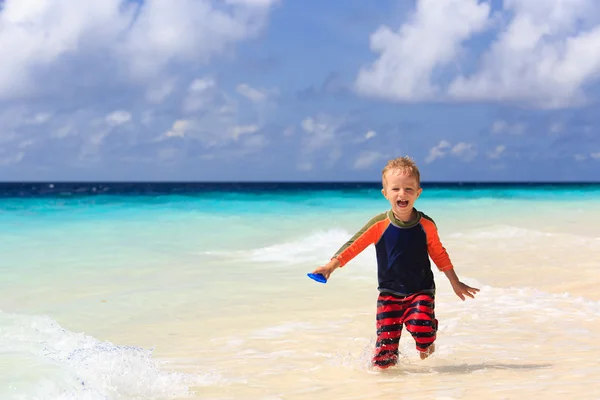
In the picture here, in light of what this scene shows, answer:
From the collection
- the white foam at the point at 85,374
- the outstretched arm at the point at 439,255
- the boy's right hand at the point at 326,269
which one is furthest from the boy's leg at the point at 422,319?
the white foam at the point at 85,374

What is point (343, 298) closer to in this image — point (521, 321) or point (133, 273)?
point (521, 321)

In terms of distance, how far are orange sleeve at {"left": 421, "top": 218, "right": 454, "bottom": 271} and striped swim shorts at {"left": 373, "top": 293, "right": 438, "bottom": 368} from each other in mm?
256

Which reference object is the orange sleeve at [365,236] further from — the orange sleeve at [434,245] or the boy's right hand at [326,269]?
the orange sleeve at [434,245]

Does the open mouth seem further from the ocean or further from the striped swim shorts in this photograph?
the ocean

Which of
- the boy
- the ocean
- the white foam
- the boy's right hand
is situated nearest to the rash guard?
the boy

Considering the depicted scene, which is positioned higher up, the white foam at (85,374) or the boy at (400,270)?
the boy at (400,270)

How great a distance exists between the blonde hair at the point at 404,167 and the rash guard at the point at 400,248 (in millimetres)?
277

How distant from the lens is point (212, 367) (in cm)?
483

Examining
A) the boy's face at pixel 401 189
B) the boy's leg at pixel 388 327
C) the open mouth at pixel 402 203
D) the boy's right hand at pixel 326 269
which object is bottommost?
the boy's leg at pixel 388 327

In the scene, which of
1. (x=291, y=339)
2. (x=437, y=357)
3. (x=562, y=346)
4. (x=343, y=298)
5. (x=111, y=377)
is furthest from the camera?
(x=343, y=298)

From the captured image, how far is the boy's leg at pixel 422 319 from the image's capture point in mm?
4316

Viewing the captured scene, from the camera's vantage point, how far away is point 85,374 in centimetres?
411

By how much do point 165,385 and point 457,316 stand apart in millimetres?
3129

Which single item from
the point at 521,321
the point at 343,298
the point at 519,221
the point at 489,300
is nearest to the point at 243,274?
the point at 343,298
